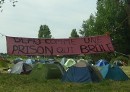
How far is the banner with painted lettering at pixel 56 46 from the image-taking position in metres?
21.6

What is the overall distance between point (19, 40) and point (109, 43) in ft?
16.5

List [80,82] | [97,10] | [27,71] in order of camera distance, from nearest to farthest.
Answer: [80,82], [27,71], [97,10]

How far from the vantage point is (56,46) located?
22.4 m

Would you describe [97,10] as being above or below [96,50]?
above

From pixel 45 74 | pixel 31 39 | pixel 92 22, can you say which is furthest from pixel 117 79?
pixel 92 22

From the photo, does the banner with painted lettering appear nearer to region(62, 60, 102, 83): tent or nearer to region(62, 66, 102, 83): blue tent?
region(62, 60, 102, 83): tent

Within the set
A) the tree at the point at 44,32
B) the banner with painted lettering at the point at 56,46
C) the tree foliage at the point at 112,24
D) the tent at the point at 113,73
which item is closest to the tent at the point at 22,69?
the tent at the point at 113,73

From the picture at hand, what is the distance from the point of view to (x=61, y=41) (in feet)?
73.9

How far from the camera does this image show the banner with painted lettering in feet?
70.8

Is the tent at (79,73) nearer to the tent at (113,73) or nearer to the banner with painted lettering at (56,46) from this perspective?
the banner with painted lettering at (56,46)

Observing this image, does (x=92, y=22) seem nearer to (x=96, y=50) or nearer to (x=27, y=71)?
(x=27, y=71)

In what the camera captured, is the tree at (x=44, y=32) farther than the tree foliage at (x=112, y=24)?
Yes

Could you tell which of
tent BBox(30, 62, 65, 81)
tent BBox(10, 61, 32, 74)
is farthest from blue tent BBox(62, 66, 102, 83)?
tent BBox(10, 61, 32, 74)

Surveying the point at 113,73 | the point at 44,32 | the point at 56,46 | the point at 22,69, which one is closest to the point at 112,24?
the point at 22,69
